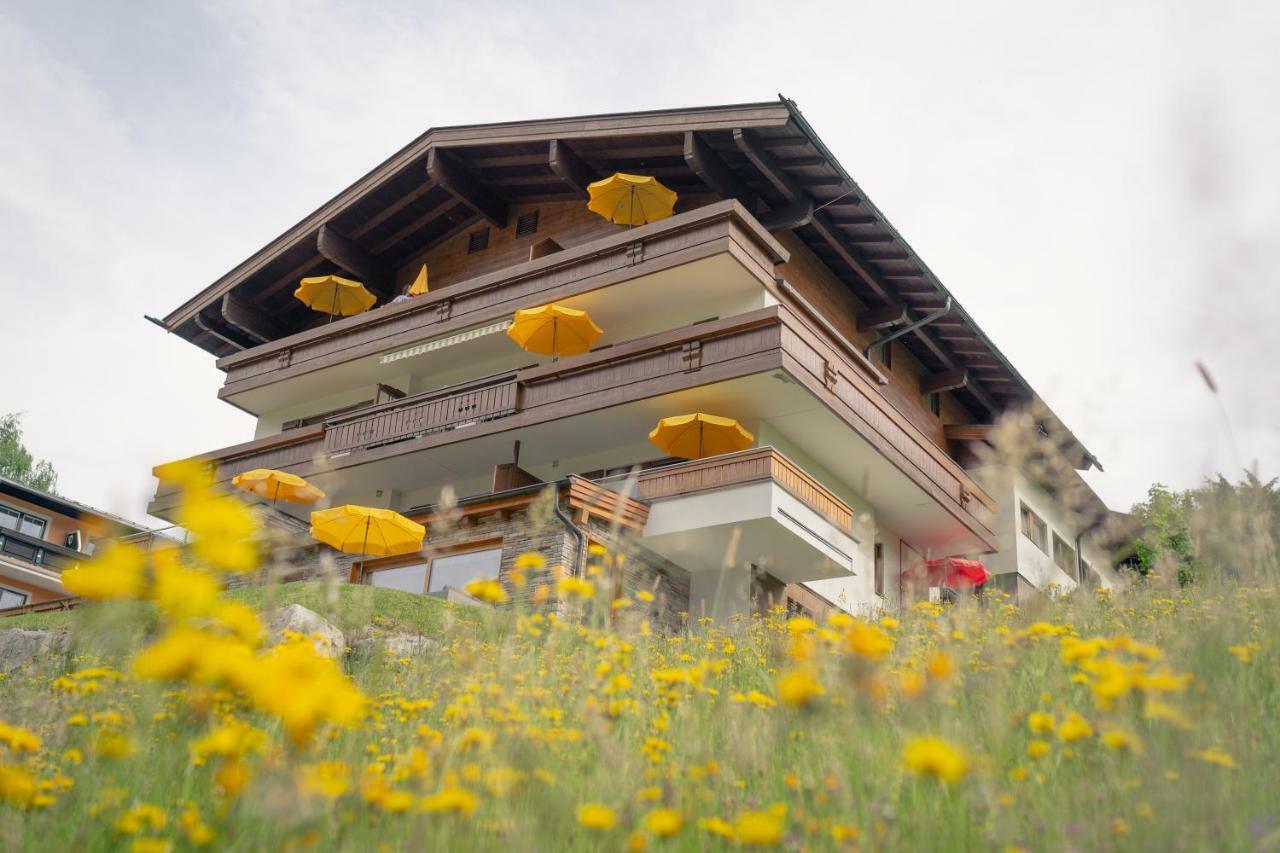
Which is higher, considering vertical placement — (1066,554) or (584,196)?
(584,196)

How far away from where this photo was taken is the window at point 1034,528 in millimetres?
24328

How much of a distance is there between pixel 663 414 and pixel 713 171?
177 inches

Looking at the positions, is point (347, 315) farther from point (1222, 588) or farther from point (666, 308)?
point (1222, 588)

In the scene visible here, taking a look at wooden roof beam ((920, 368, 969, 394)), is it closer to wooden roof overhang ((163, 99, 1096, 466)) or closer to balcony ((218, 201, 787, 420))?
wooden roof overhang ((163, 99, 1096, 466))

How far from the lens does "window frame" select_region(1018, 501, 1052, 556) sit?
2400cm

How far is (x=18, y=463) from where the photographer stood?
3888 cm

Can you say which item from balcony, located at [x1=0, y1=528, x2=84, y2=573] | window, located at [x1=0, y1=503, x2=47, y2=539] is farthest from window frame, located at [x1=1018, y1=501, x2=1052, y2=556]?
window, located at [x1=0, y1=503, x2=47, y2=539]

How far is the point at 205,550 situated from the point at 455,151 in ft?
68.3

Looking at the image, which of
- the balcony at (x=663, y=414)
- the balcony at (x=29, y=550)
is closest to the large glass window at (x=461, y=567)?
the balcony at (x=663, y=414)

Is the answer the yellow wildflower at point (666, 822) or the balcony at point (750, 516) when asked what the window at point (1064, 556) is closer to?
the balcony at point (750, 516)

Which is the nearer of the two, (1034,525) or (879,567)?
(879,567)

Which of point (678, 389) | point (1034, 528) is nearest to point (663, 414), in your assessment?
point (678, 389)

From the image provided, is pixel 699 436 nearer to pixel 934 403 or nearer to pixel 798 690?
pixel 934 403

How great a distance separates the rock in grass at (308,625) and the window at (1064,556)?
19794 millimetres
